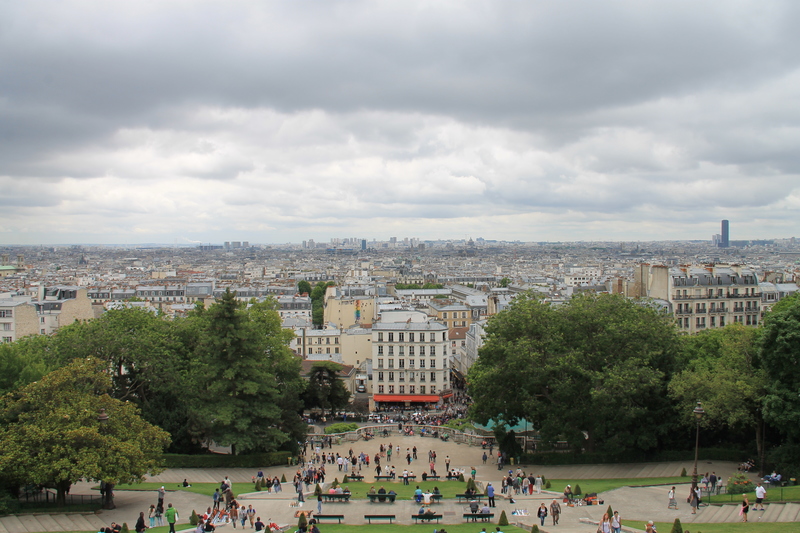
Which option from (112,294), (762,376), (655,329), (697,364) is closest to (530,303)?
(655,329)

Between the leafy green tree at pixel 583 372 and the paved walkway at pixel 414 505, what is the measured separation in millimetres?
2438

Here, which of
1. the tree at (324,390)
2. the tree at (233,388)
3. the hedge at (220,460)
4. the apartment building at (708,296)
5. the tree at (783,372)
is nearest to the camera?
the tree at (783,372)

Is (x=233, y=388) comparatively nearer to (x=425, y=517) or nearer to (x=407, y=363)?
(x=425, y=517)

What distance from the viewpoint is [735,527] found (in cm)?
2534

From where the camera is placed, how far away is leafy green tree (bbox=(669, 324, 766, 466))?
1401 inches

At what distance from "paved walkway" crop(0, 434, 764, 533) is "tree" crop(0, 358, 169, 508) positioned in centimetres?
170

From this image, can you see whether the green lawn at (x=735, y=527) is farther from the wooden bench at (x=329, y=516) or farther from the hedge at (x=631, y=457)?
the hedge at (x=631, y=457)

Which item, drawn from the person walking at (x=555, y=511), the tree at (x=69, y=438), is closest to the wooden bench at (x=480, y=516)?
the person walking at (x=555, y=511)

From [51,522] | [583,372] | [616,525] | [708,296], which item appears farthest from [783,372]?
[708,296]

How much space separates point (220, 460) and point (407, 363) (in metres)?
32.1

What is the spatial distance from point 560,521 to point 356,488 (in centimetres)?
1101

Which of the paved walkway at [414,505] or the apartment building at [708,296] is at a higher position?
the apartment building at [708,296]

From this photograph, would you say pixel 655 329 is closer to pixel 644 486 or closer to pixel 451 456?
pixel 644 486

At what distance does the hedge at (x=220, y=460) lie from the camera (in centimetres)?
4103
